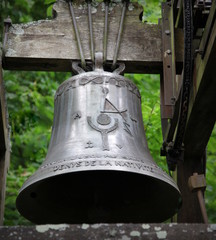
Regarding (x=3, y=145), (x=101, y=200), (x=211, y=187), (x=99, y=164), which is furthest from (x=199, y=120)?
(x=211, y=187)

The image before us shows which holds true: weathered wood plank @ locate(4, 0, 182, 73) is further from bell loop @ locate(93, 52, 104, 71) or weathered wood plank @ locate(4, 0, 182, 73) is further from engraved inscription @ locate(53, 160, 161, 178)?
engraved inscription @ locate(53, 160, 161, 178)

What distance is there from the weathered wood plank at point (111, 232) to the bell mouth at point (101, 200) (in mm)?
914

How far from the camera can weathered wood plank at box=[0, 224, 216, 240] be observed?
3.93 m

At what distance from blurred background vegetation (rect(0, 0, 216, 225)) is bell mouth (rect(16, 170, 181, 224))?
230 cm

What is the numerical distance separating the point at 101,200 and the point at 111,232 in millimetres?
1083

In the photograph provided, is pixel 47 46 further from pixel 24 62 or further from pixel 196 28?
pixel 196 28

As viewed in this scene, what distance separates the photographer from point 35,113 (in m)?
8.61

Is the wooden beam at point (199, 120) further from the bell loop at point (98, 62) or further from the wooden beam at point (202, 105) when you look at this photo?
the bell loop at point (98, 62)

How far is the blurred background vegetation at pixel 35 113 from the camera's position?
7613 mm

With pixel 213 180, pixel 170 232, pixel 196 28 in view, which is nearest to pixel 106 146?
pixel 170 232

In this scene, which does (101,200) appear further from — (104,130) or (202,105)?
(202,105)

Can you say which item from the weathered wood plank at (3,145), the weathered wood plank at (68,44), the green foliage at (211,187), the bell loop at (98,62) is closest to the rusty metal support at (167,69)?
the weathered wood plank at (68,44)

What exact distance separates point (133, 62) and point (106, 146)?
120 cm

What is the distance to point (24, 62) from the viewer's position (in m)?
5.67
